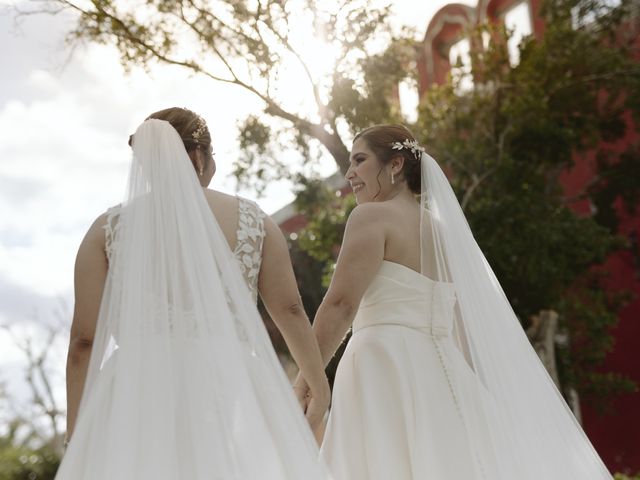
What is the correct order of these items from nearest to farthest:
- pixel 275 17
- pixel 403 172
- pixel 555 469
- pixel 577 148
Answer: pixel 555 469, pixel 403 172, pixel 275 17, pixel 577 148

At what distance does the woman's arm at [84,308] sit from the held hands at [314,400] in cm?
86

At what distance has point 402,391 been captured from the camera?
3.35 metres

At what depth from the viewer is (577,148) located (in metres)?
13.5

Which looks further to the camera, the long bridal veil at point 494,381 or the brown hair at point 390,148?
the brown hair at point 390,148

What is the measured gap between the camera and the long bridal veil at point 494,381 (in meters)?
3.29

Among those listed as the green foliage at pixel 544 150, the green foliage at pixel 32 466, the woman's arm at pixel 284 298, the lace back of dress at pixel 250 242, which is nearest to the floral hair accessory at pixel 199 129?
the lace back of dress at pixel 250 242

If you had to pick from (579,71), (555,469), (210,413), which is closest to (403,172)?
(555,469)

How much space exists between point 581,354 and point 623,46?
500 centimetres

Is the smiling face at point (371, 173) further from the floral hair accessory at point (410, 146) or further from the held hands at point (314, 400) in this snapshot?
the held hands at point (314, 400)

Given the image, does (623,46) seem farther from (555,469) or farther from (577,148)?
(555,469)

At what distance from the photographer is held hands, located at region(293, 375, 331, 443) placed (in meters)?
3.24

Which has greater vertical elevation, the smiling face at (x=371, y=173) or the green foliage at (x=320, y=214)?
the green foliage at (x=320, y=214)

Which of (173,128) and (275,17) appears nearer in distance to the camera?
(173,128)

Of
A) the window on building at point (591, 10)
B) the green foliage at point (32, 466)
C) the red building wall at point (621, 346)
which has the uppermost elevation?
the window on building at point (591, 10)
